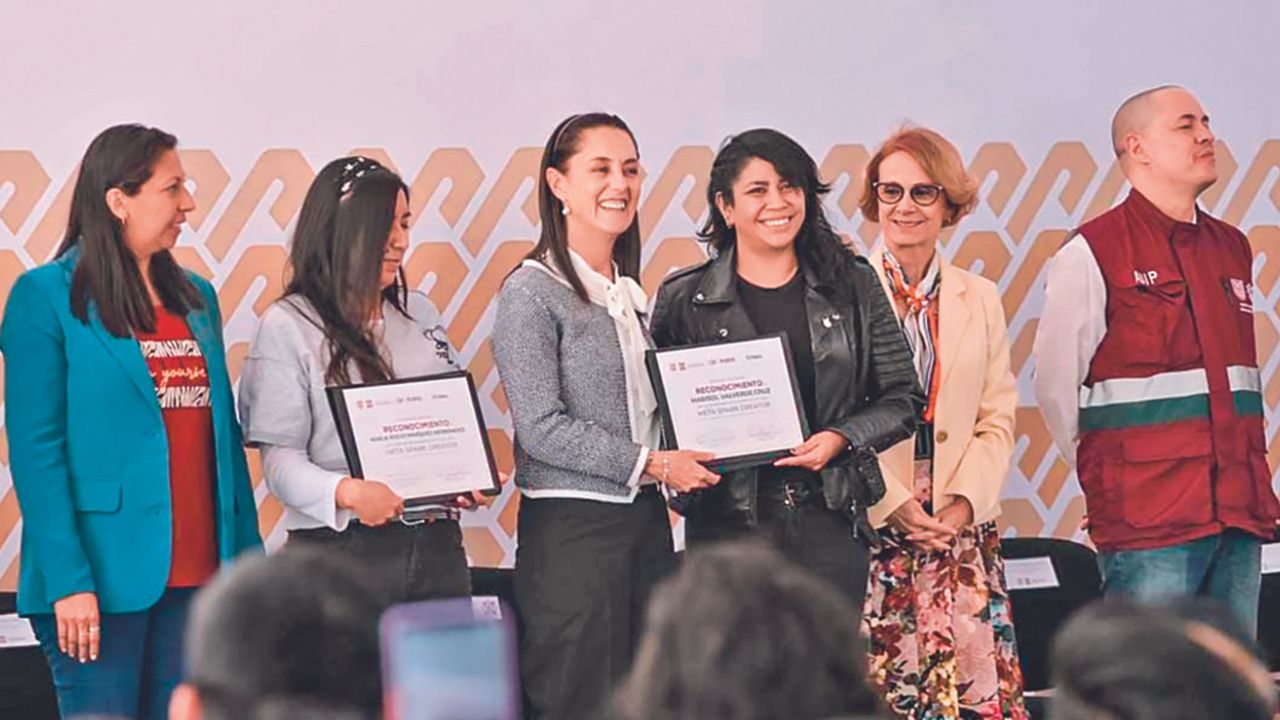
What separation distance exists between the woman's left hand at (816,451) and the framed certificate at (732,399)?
18 mm

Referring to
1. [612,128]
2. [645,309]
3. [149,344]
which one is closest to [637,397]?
[645,309]

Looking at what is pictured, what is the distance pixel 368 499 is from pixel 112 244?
0.74 m

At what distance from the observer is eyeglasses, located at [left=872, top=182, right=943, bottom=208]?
495 cm

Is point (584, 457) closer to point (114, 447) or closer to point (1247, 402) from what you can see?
point (114, 447)

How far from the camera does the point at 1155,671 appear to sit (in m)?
1.54

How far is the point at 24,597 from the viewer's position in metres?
4.02

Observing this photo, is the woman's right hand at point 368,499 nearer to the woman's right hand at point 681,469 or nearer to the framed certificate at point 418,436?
the framed certificate at point 418,436

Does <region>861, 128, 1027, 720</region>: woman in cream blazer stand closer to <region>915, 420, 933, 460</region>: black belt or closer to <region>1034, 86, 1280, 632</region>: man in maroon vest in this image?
<region>915, 420, 933, 460</region>: black belt

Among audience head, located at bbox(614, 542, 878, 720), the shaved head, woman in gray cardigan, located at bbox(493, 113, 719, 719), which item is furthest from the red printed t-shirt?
audience head, located at bbox(614, 542, 878, 720)

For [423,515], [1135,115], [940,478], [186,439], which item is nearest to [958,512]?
[940,478]

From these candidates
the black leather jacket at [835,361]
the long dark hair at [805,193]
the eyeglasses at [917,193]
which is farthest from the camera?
the eyeglasses at [917,193]

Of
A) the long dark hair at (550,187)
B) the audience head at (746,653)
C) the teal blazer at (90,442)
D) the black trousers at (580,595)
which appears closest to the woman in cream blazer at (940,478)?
the black trousers at (580,595)

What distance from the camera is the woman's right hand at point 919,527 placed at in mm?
4688

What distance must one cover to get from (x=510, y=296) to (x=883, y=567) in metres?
1.15
